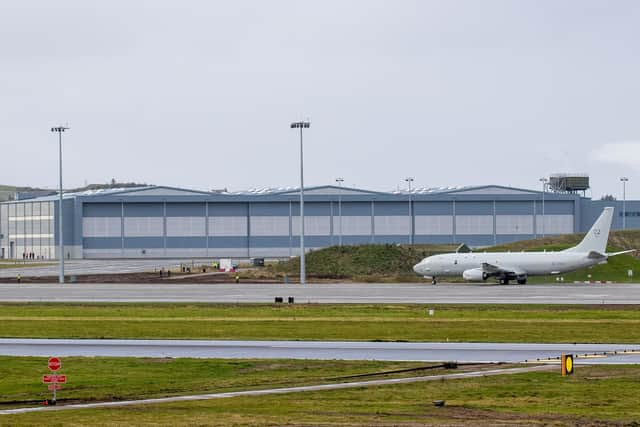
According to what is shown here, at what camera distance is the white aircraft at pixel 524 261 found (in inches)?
3708

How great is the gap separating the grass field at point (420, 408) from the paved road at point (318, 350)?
5947 millimetres

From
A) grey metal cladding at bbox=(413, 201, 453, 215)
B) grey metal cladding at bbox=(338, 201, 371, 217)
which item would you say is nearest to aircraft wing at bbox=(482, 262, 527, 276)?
grey metal cladding at bbox=(413, 201, 453, 215)

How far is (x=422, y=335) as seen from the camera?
4619 centimetres

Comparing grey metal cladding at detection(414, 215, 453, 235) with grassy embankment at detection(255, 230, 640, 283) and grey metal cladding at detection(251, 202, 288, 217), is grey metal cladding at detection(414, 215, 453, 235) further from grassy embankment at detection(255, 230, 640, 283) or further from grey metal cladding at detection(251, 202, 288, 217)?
grassy embankment at detection(255, 230, 640, 283)

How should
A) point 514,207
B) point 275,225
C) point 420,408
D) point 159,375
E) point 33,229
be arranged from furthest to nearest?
point 33,229, point 514,207, point 275,225, point 159,375, point 420,408

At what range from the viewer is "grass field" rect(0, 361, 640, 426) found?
2559cm

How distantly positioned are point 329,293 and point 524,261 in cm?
2309

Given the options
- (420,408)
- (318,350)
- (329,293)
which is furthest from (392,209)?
(420,408)

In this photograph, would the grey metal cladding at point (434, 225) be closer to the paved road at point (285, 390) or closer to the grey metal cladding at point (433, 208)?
the grey metal cladding at point (433, 208)

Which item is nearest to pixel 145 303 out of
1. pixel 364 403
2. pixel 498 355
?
pixel 498 355

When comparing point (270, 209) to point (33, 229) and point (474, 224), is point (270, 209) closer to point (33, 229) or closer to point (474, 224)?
point (474, 224)

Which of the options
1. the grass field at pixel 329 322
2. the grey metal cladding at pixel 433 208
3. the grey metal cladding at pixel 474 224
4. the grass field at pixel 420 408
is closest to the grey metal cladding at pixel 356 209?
the grey metal cladding at pixel 433 208

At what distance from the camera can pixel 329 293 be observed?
267 feet

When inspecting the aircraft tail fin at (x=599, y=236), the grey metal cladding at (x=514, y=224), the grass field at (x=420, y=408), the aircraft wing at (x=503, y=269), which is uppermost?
the grey metal cladding at (x=514, y=224)
